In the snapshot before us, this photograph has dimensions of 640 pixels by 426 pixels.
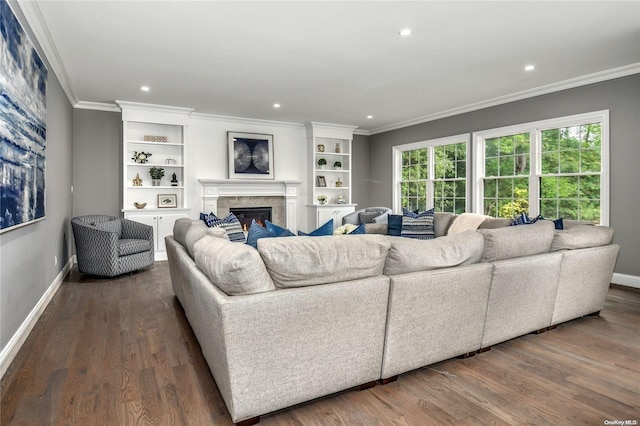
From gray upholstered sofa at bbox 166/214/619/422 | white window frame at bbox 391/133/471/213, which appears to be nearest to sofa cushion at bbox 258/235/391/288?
gray upholstered sofa at bbox 166/214/619/422

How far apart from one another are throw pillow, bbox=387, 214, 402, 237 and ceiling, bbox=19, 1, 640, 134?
182 cm

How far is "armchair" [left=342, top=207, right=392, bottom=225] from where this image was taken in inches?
262

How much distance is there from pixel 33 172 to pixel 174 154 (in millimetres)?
3615

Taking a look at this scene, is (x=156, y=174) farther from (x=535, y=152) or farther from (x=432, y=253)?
(x=535, y=152)

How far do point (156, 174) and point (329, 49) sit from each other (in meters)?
3.92

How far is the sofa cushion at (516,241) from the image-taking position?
2.52m

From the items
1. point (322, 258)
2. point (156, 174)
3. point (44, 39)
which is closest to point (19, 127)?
point (44, 39)

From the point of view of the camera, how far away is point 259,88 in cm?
508

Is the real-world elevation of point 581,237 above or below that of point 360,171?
below

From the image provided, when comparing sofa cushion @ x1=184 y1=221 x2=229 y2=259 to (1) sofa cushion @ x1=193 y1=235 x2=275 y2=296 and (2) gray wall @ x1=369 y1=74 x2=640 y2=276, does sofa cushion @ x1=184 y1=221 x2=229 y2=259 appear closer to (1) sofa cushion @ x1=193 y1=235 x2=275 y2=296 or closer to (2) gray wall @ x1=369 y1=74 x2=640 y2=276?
(1) sofa cushion @ x1=193 y1=235 x2=275 y2=296

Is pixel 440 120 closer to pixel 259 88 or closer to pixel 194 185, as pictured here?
pixel 259 88

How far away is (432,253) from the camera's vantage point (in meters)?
2.24

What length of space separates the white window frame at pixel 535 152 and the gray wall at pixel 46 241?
5.83m

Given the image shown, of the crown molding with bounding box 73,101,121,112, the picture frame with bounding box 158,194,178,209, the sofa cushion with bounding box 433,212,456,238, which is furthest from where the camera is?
the picture frame with bounding box 158,194,178,209
